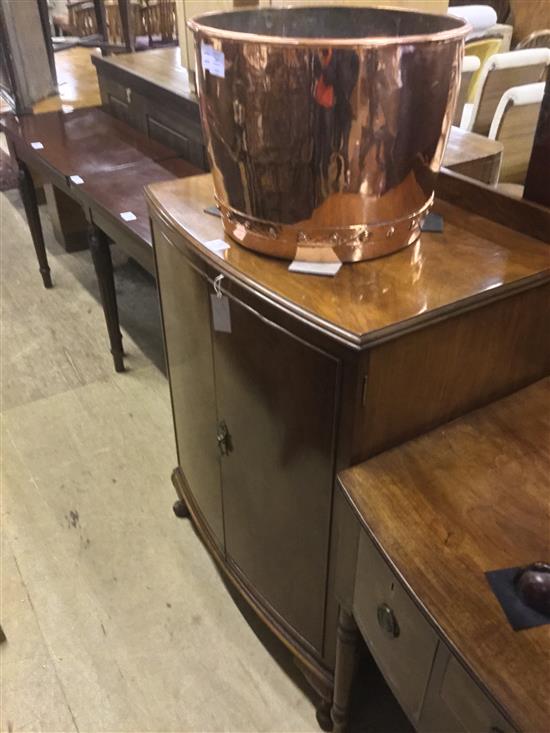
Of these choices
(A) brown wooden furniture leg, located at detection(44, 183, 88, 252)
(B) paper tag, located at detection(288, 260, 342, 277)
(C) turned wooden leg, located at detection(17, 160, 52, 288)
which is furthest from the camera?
(A) brown wooden furniture leg, located at detection(44, 183, 88, 252)

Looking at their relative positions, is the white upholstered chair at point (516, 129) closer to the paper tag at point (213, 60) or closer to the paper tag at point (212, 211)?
the paper tag at point (212, 211)

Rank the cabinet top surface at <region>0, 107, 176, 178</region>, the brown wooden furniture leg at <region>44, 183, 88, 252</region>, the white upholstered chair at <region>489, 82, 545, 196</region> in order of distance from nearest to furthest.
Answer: the white upholstered chair at <region>489, 82, 545, 196</region>
the cabinet top surface at <region>0, 107, 176, 178</region>
the brown wooden furniture leg at <region>44, 183, 88, 252</region>

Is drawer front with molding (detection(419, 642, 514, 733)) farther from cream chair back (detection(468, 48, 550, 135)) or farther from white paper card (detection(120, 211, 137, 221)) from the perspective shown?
cream chair back (detection(468, 48, 550, 135))

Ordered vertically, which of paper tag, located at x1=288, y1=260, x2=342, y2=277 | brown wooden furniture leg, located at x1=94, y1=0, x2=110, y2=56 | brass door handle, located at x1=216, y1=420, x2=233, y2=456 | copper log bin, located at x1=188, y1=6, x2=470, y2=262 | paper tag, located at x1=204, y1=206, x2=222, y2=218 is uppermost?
copper log bin, located at x1=188, y1=6, x2=470, y2=262

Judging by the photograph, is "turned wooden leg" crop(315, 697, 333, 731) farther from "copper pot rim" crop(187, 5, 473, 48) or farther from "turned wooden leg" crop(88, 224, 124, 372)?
"turned wooden leg" crop(88, 224, 124, 372)

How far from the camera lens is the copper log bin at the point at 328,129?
667 mm

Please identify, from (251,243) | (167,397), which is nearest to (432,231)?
(251,243)

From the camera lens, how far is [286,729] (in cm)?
118

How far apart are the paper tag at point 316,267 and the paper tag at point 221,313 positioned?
0.12m

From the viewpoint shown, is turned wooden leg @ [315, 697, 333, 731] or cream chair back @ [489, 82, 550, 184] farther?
cream chair back @ [489, 82, 550, 184]

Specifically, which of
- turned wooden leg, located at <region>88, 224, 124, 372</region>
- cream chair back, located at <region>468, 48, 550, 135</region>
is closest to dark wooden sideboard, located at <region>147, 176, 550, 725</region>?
turned wooden leg, located at <region>88, 224, 124, 372</region>

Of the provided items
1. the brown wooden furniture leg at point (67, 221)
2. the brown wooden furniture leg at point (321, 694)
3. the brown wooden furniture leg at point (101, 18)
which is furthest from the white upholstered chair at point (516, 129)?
the brown wooden furniture leg at point (101, 18)

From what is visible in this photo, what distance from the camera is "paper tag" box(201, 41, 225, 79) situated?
71cm

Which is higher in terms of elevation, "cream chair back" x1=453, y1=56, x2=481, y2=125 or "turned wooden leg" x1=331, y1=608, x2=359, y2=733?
"cream chair back" x1=453, y1=56, x2=481, y2=125
